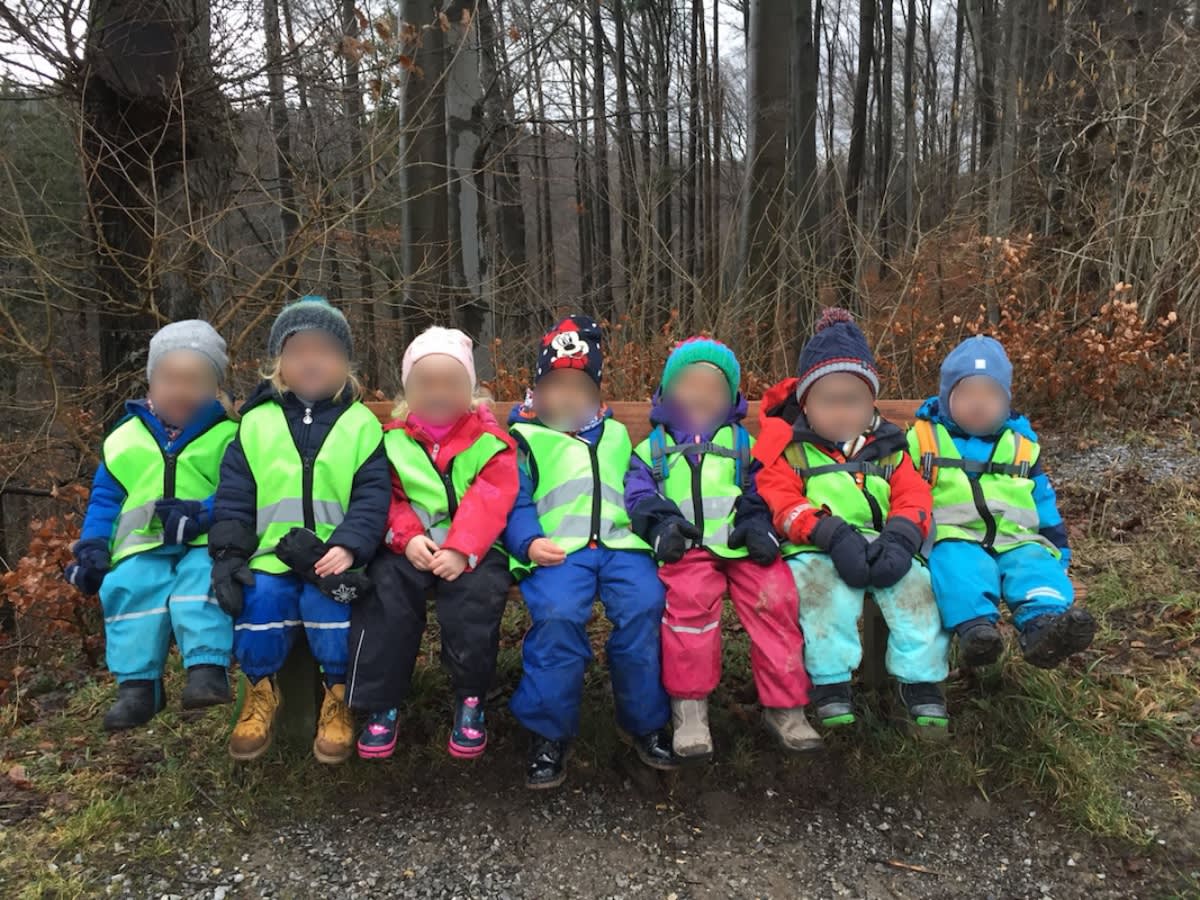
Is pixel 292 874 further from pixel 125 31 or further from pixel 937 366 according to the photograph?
pixel 937 366

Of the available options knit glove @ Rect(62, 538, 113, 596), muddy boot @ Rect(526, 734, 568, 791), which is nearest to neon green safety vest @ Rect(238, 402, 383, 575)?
knit glove @ Rect(62, 538, 113, 596)

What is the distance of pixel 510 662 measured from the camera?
3.38 m

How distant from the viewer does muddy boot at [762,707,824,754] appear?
2.46m

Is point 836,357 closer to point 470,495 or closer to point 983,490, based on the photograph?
point 983,490

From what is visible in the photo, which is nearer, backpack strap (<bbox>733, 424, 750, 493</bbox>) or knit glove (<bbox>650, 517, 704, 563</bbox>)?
knit glove (<bbox>650, 517, 704, 563</bbox>)

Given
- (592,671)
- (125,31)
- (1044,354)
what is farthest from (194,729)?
(1044,354)

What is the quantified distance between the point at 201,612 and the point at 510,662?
1.29 m

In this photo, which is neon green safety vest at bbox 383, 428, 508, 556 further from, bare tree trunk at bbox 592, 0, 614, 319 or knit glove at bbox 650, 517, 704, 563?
bare tree trunk at bbox 592, 0, 614, 319

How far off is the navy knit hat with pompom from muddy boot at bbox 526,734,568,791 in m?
1.50

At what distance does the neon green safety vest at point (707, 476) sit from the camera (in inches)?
109

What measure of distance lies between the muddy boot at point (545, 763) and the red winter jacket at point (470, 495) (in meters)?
0.63

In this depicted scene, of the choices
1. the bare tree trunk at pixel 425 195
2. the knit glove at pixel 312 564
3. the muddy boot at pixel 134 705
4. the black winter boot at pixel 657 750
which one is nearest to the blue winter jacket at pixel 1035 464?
the black winter boot at pixel 657 750

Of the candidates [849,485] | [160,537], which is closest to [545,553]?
[849,485]

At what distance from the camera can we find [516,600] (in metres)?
2.85
